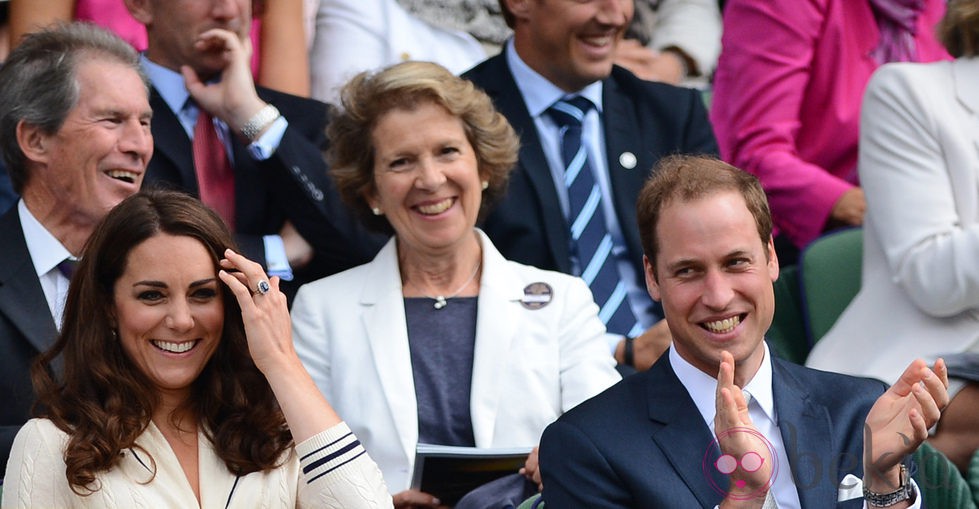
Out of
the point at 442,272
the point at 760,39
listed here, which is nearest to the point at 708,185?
the point at 442,272

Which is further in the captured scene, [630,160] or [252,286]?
[630,160]

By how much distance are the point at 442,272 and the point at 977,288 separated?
4.85 ft

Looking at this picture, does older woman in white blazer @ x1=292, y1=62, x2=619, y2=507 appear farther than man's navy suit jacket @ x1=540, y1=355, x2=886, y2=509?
Yes

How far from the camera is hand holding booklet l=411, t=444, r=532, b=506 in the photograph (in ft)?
11.2

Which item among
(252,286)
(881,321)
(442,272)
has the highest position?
(252,286)

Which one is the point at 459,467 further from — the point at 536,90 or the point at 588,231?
the point at 536,90

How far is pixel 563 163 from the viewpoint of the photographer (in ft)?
15.1

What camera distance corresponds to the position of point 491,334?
153 inches

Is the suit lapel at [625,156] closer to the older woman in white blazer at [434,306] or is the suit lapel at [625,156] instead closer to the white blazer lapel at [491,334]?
the older woman in white blazer at [434,306]

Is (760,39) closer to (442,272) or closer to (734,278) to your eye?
(442,272)

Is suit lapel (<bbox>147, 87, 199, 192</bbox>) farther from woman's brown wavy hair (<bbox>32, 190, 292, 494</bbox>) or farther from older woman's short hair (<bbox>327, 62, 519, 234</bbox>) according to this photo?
woman's brown wavy hair (<bbox>32, 190, 292, 494</bbox>)

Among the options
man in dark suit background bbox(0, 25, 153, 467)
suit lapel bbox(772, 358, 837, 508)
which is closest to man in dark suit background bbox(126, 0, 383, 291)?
man in dark suit background bbox(0, 25, 153, 467)

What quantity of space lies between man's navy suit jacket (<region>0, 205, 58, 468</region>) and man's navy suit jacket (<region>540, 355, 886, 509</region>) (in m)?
1.32

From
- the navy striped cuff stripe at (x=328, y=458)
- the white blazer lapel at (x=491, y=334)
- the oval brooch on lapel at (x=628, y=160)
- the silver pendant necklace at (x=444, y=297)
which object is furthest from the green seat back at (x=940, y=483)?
the oval brooch on lapel at (x=628, y=160)
